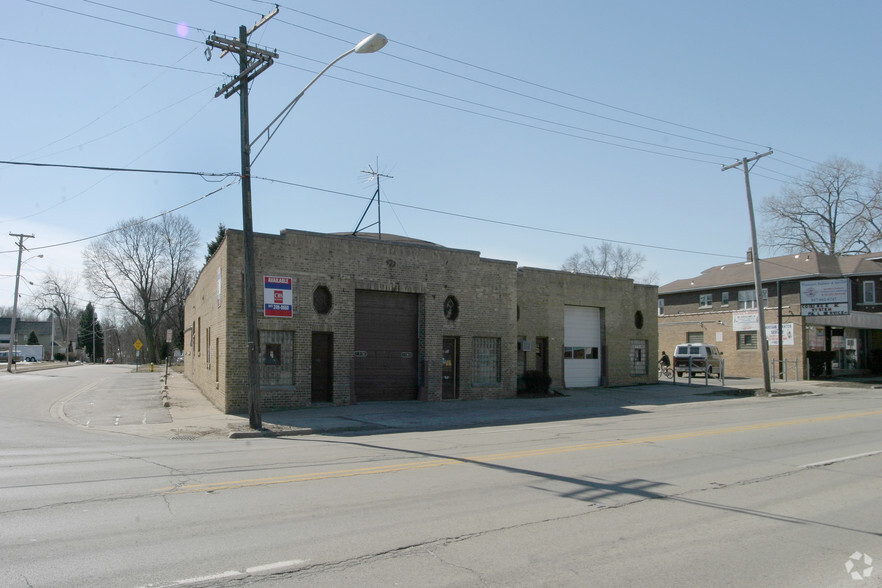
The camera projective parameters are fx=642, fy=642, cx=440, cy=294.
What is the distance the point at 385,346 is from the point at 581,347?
11211 mm

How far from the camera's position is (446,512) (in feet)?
23.2

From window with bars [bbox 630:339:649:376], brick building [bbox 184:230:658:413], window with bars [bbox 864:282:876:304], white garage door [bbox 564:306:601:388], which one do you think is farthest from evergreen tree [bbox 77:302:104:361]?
window with bars [bbox 864:282:876:304]

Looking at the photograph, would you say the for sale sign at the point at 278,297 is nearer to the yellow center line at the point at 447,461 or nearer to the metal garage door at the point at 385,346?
the metal garage door at the point at 385,346

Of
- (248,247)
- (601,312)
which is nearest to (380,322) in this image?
(248,247)

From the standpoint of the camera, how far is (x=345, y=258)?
20891 millimetres

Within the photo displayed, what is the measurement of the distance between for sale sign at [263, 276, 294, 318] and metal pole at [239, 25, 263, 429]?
334 cm

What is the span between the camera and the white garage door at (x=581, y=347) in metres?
28.8

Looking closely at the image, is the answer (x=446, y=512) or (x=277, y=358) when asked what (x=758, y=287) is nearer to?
(x=277, y=358)

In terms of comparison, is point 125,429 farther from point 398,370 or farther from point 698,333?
point 698,333

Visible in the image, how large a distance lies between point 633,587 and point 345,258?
1695 cm

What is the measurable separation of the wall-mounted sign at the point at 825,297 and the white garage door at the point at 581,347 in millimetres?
15283

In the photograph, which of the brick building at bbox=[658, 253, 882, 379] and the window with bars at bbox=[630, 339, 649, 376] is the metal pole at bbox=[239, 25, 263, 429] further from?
the brick building at bbox=[658, 253, 882, 379]

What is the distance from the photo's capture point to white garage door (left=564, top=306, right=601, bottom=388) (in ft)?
94.6

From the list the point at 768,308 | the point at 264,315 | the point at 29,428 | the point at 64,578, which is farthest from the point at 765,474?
the point at 768,308
